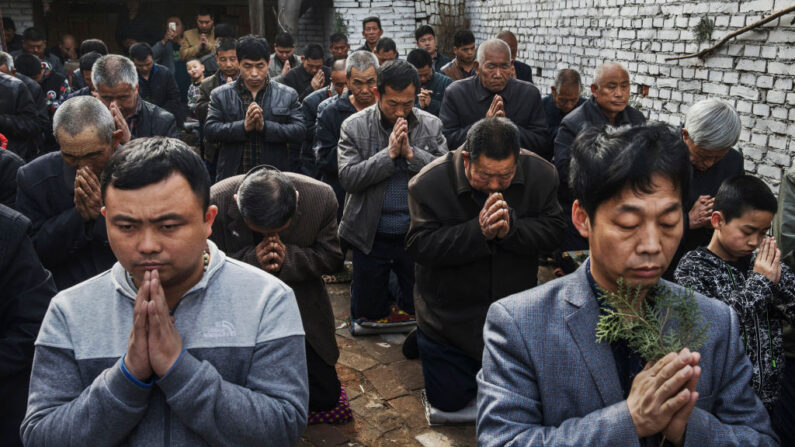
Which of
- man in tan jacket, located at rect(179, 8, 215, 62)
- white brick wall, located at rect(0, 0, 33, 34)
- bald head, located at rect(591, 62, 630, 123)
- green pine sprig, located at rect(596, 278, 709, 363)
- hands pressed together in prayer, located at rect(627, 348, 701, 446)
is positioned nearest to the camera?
hands pressed together in prayer, located at rect(627, 348, 701, 446)

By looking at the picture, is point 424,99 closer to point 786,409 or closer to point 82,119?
point 82,119

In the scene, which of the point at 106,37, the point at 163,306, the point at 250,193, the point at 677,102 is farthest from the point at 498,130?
the point at 106,37

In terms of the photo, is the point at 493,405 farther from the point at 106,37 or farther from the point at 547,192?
the point at 106,37

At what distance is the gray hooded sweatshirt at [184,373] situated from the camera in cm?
189

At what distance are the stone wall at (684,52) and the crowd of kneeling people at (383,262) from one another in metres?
1.14

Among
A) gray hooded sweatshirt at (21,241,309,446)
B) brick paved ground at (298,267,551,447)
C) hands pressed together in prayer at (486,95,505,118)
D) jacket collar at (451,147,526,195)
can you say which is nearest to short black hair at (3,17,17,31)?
brick paved ground at (298,267,551,447)

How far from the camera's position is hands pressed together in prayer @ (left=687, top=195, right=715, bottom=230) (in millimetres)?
4457

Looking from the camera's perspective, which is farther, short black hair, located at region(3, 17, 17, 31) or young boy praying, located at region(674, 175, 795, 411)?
short black hair, located at region(3, 17, 17, 31)

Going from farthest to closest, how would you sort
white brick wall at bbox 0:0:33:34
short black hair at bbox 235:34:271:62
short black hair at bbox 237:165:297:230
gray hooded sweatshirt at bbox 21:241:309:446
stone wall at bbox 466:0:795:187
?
white brick wall at bbox 0:0:33:34 < short black hair at bbox 235:34:271:62 < stone wall at bbox 466:0:795:187 < short black hair at bbox 237:165:297:230 < gray hooded sweatshirt at bbox 21:241:309:446

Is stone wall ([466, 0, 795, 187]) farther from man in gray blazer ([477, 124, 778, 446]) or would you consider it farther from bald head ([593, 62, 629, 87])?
man in gray blazer ([477, 124, 778, 446])

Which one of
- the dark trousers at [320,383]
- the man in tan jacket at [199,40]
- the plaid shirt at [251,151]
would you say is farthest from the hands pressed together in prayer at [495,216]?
the man in tan jacket at [199,40]

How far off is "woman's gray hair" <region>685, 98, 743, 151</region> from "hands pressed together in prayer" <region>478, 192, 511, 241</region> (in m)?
1.51

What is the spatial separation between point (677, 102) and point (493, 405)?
636cm

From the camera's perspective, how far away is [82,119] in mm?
3770
